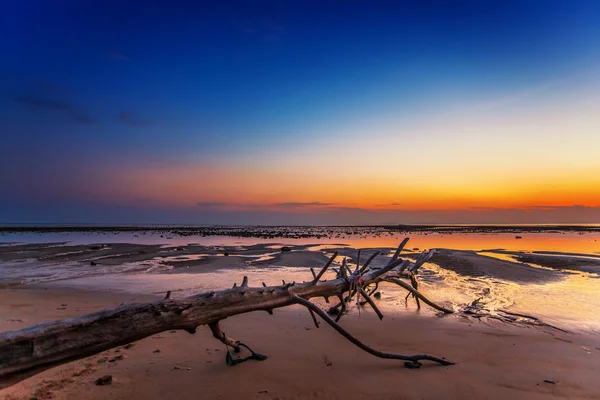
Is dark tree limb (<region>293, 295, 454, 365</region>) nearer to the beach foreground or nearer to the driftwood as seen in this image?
the driftwood

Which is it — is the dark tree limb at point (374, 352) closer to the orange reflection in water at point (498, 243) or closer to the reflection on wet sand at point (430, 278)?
the reflection on wet sand at point (430, 278)

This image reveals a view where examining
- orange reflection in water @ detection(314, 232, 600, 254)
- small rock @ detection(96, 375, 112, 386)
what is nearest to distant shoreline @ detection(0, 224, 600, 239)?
orange reflection in water @ detection(314, 232, 600, 254)

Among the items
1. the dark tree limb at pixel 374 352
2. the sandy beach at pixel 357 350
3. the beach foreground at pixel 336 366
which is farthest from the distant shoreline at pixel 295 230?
the dark tree limb at pixel 374 352

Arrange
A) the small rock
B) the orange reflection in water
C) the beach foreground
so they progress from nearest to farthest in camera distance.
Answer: the beach foreground → the small rock → the orange reflection in water

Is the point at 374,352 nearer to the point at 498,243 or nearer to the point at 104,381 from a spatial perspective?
the point at 104,381

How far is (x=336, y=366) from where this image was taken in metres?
5.54

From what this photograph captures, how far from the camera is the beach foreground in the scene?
15.3ft

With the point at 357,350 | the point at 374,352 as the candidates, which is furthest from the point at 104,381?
the point at 357,350

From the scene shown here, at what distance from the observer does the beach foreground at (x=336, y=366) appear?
4.66 meters

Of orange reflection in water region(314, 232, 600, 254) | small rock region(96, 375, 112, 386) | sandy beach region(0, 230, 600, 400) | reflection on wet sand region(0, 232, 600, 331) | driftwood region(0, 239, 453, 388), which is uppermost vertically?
driftwood region(0, 239, 453, 388)

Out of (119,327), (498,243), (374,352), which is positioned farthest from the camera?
(498,243)

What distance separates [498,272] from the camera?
1540 centimetres

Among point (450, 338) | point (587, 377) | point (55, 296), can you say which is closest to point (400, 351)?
point (450, 338)

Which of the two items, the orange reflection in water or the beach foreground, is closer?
the beach foreground
